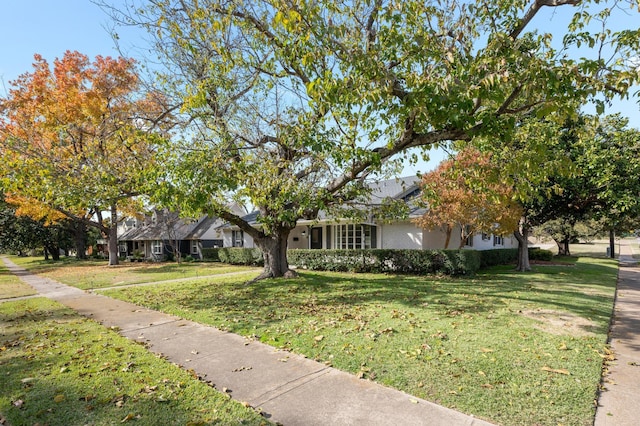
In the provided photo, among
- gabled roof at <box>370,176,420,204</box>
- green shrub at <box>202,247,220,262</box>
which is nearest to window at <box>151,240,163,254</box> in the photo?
green shrub at <box>202,247,220,262</box>

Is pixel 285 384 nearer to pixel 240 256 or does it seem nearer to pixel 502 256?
pixel 240 256

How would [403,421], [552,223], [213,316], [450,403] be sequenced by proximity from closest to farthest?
1. [403,421]
2. [450,403]
3. [213,316]
4. [552,223]

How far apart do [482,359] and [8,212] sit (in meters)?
41.5

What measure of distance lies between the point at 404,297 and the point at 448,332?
12.2 feet

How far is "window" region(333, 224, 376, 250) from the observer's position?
64.2 ft


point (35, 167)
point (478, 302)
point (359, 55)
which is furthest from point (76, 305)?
point (478, 302)

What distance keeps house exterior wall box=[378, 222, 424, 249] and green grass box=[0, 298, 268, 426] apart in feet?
47.1

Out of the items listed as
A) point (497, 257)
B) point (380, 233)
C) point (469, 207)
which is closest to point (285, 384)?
point (469, 207)

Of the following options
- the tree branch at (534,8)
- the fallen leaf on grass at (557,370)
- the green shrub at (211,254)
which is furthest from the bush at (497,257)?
the green shrub at (211,254)

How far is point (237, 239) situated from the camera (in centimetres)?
2769

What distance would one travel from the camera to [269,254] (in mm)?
14188

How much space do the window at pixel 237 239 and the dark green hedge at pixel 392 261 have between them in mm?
7781

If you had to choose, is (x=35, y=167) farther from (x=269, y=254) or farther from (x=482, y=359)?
(x=482, y=359)

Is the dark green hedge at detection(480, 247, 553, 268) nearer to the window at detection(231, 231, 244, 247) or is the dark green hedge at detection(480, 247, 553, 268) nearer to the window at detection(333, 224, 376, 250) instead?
the window at detection(333, 224, 376, 250)
